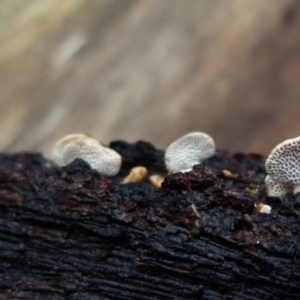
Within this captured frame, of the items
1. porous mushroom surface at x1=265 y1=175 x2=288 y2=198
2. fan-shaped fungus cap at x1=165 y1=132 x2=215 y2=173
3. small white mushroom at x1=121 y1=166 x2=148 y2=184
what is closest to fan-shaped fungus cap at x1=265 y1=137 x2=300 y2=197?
porous mushroom surface at x1=265 y1=175 x2=288 y2=198

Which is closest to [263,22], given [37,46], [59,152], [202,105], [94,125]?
[202,105]

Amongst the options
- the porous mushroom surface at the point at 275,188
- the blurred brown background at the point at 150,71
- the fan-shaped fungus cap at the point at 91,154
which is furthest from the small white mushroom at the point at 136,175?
the blurred brown background at the point at 150,71

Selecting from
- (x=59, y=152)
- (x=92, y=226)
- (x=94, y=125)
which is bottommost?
(x=92, y=226)

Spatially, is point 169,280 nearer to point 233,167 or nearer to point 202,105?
point 233,167

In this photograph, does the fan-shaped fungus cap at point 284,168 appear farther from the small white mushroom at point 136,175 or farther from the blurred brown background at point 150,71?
the blurred brown background at point 150,71

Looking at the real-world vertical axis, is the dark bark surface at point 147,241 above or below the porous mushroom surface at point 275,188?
below

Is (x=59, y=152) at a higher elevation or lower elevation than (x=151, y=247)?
higher
